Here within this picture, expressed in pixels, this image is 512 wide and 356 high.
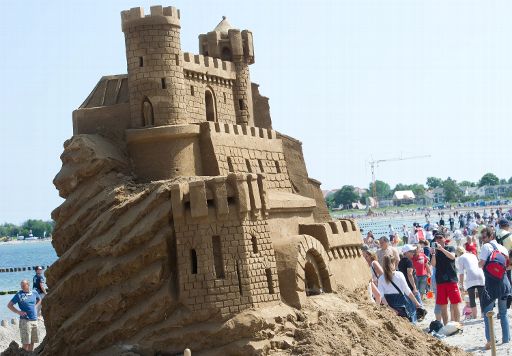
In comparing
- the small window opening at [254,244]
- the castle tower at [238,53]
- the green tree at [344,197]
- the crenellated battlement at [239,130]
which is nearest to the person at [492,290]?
Result: the small window opening at [254,244]

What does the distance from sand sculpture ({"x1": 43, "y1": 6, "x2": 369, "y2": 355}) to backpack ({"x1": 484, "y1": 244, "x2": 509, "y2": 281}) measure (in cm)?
298

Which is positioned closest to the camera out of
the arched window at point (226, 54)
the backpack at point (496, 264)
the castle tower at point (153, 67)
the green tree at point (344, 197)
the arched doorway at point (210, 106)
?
the backpack at point (496, 264)

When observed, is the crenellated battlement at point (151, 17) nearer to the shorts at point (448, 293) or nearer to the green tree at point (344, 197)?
the shorts at point (448, 293)

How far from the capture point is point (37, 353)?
1739cm

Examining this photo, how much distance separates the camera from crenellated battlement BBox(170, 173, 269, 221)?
1593 cm

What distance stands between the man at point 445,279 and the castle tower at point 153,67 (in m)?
5.13

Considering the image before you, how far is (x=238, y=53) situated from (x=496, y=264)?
22.8ft

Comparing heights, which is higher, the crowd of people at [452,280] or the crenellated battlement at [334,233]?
the crenellated battlement at [334,233]

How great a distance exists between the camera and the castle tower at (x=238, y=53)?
67.1 feet

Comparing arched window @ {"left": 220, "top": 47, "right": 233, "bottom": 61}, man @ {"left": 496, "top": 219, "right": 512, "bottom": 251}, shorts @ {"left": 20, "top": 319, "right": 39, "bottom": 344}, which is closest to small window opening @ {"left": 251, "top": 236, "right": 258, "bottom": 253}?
arched window @ {"left": 220, "top": 47, "right": 233, "bottom": 61}

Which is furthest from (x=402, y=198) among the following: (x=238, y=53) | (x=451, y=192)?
(x=238, y=53)

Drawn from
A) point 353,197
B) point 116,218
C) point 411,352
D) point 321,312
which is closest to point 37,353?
point 116,218

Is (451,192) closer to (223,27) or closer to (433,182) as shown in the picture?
(433,182)

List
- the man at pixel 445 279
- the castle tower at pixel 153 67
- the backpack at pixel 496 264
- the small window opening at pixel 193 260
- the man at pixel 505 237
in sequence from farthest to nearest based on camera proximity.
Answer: the man at pixel 505 237 → the man at pixel 445 279 → the castle tower at pixel 153 67 → the backpack at pixel 496 264 → the small window opening at pixel 193 260
